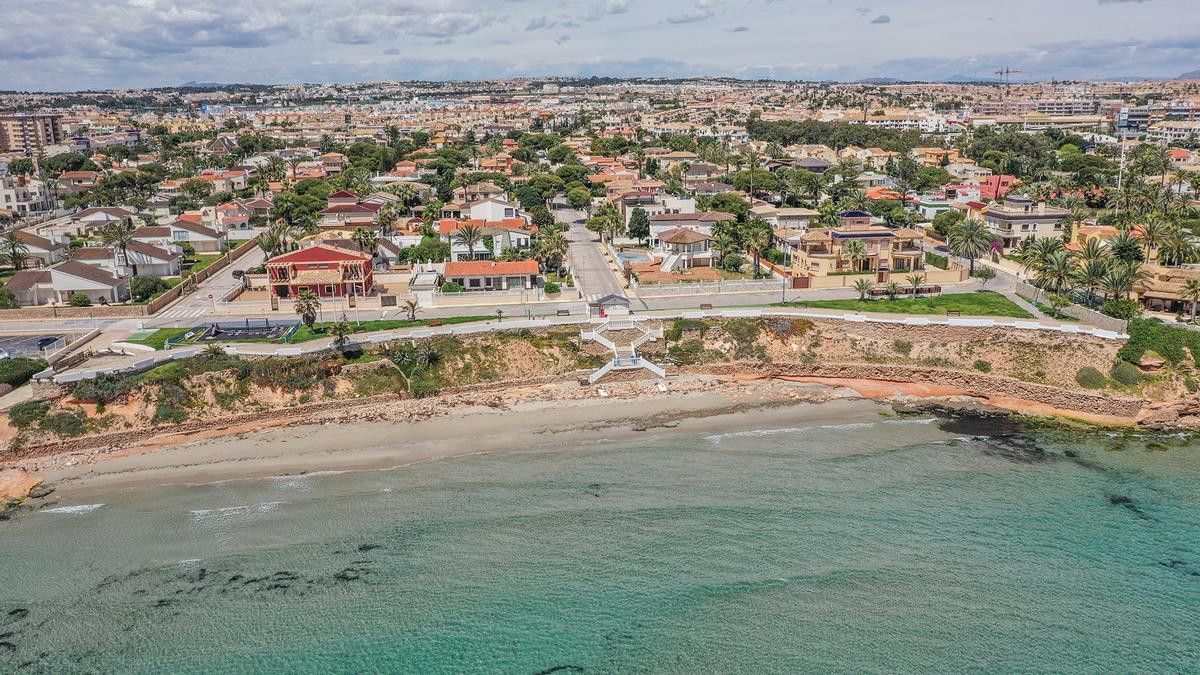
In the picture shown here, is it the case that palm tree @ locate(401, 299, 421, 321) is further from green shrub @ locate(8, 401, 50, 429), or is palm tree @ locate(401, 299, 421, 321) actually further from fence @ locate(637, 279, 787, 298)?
green shrub @ locate(8, 401, 50, 429)

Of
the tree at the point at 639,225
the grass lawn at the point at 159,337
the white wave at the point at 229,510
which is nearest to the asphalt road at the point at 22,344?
the grass lawn at the point at 159,337

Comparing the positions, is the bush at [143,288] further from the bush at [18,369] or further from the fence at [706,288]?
the fence at [706,288]

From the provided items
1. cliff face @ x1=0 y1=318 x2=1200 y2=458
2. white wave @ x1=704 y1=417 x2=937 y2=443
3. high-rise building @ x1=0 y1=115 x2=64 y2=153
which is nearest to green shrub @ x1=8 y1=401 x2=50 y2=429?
cliff face @ x1=0 y1=318 x2=1200 y2=458

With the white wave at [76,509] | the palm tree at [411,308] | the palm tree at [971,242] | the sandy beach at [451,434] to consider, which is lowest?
the white wave at [76,509]

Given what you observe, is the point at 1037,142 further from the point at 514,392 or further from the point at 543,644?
the point at 543,644

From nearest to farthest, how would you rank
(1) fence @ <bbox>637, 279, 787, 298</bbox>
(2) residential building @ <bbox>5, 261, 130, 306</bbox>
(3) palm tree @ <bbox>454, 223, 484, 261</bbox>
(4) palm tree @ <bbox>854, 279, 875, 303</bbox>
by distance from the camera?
(4) palm tree @ <bbox>854, 279, 875, 303</bbox>, (2) residential building @ <bbox>5, 261, 130, 306</bbox>, (1) fence @ <bbox>637, 279, 787, 298</bbox>, (3) palm tree @ <bbox>454, 223, 484, 261</bbox>

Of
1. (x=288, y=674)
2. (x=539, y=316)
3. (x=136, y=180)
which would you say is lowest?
(x=288, y=674)

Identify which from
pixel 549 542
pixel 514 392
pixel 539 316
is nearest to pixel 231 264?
pixel 539 316
